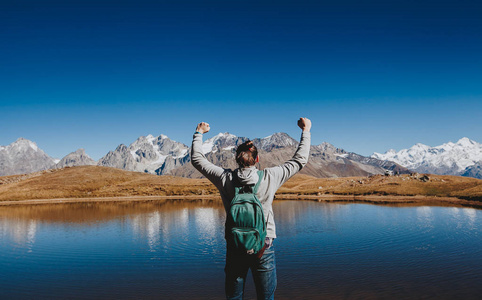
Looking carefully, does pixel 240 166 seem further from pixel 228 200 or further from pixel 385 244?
pixel 385 244

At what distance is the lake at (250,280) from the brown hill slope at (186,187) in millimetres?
38436

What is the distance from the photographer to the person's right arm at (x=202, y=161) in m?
5.28

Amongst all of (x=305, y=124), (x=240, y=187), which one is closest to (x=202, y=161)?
(x=240, y=187)

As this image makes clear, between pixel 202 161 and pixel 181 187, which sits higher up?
pixel 202 161

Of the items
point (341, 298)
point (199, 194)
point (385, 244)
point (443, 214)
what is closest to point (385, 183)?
point (443, 214)

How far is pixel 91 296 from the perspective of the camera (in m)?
13.1

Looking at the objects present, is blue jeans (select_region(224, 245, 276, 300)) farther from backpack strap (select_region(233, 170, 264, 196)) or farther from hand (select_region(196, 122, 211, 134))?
hand (select_region(196, 122, 211, 134))

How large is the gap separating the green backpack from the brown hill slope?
61.4 metres

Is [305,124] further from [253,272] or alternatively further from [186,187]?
[186,187]

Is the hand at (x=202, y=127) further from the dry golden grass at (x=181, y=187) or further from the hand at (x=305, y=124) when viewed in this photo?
the dry golden grass at (x=181, y=187)

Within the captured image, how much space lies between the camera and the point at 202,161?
5.51 metres

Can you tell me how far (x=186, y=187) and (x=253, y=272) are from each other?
10047 cm

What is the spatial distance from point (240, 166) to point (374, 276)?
42.2 feet

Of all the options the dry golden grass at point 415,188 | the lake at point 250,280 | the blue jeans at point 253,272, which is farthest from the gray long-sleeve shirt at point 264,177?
the dry golden grass at point 415,188
